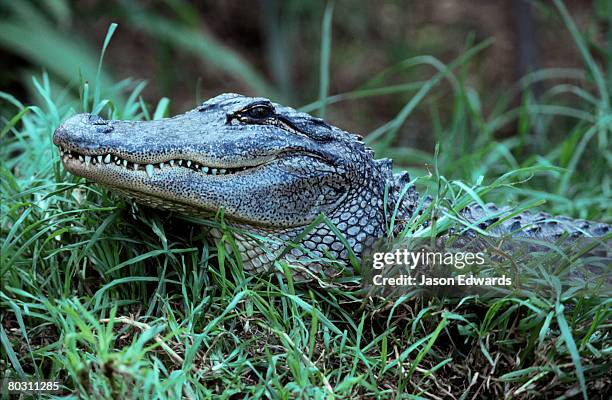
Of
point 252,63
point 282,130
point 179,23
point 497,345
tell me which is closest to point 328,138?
point 282,130

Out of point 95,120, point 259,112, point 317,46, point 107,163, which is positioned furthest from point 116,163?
point 317,46

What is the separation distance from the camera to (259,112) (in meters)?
3.41

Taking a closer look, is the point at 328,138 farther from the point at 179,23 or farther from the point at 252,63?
the point at 252,63

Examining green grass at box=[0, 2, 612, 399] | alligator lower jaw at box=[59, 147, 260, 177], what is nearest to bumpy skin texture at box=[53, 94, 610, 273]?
alligator lower jaw at box=[59, 147, 260, 177]

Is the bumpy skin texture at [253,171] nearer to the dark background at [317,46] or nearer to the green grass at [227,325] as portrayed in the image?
the green grass at [227,325]

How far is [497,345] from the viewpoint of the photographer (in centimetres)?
298

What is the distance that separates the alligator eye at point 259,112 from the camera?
11.1 feet

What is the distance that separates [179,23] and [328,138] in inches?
228

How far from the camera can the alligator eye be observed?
11.1ft

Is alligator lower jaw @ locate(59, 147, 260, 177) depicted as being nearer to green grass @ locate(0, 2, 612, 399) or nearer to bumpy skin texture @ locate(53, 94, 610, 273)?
bumpy skin texture @ locate(53, 94, 610, 273)

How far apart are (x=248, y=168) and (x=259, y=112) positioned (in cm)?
31

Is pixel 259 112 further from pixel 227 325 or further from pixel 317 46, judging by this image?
pixel 317 46

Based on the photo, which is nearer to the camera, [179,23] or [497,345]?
[497,345]

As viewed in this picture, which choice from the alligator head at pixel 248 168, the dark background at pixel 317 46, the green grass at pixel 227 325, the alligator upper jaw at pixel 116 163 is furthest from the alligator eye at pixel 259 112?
the dark background at pixel 317 46
